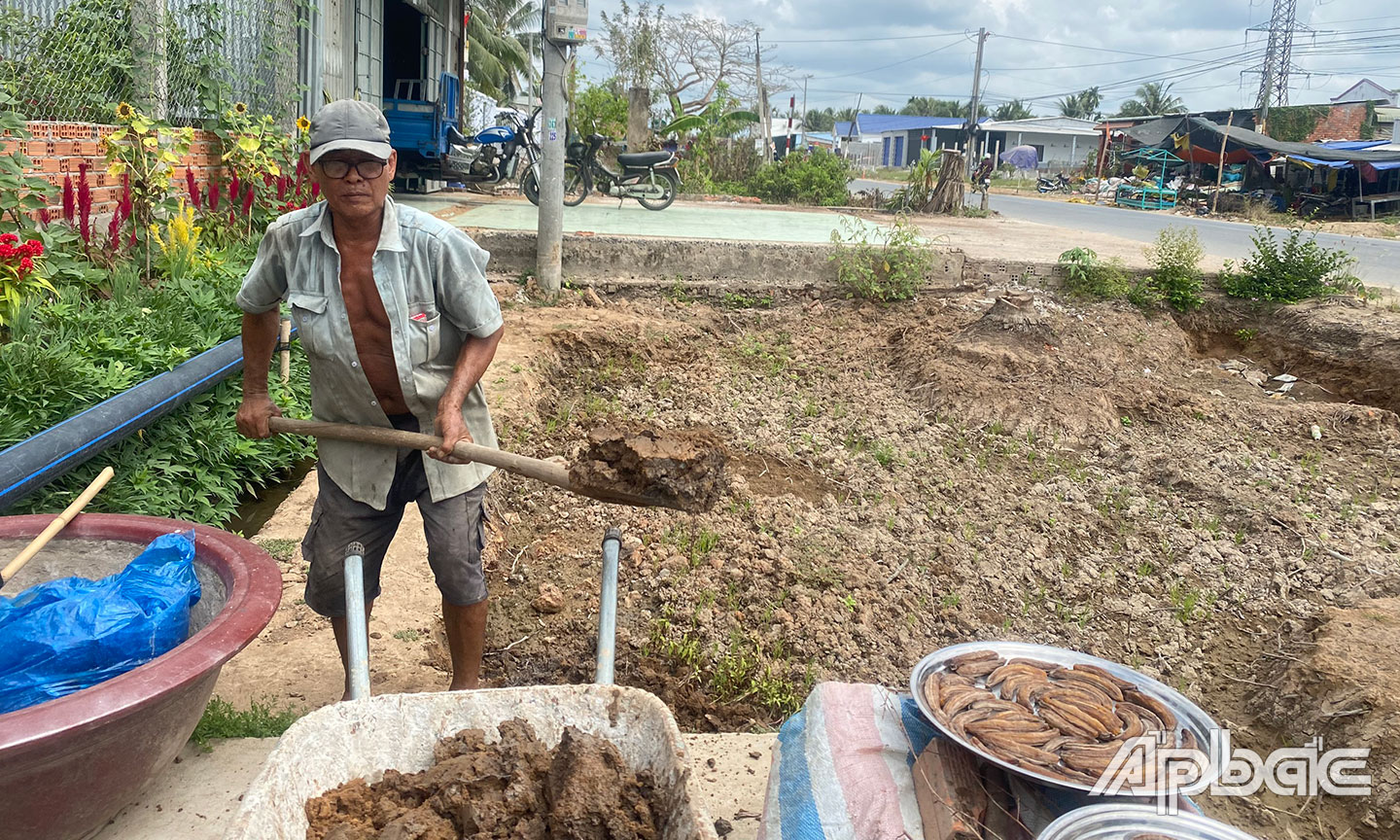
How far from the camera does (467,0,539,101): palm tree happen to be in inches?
1112

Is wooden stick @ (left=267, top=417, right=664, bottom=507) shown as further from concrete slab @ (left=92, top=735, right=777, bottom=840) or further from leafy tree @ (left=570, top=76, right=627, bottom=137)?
leafy tree @ (left=570, top=76, right=627, bottom=137)

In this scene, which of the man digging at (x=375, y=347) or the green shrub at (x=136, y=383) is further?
the green shrub at (x=136, y=383)

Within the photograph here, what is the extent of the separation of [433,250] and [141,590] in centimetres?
112

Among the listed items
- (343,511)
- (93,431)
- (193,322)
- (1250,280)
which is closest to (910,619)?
(343,511)

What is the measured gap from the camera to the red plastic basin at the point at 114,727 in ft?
5.57

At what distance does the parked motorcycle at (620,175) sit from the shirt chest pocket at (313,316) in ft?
35.7

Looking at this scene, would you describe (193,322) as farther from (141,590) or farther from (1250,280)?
(1250,280)

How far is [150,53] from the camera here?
19.6 feet

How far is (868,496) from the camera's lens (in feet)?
16.1

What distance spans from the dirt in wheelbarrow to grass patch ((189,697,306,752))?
966 mm

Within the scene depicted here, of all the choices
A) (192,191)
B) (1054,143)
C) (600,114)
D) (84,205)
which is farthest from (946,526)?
(1054,143)

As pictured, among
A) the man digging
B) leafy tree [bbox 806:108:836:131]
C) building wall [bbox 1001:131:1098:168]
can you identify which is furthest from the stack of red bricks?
leafy tree [bbox 806:108:836:131]

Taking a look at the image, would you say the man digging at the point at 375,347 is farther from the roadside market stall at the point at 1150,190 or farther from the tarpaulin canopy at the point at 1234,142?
the roadside market stall at the point at 1150,190

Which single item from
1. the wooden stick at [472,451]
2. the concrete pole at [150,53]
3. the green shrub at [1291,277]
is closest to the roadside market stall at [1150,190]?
the green shrub at [1291,277]
